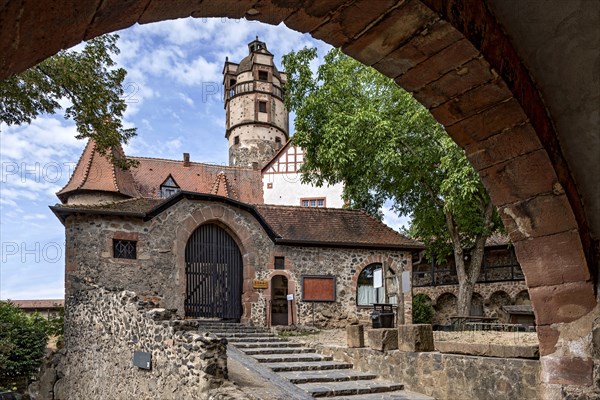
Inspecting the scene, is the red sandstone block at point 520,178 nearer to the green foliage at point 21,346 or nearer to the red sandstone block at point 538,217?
the red sandstone block at point 538,217

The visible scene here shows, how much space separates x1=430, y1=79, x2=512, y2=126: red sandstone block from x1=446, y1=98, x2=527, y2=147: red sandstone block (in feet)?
0.10

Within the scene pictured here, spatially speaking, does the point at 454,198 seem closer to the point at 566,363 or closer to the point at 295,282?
the point at 295,282

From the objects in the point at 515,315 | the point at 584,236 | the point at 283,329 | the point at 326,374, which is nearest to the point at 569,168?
the point at 584,236

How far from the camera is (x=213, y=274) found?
15.3 metres

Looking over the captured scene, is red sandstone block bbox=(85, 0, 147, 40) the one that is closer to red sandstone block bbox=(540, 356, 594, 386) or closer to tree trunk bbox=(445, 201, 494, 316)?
red sandstone block bbox=(540, 356, 594, 386)

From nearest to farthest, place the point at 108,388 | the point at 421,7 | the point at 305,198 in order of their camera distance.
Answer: the point at 421,7
the point at 108,388
the point at 305,198

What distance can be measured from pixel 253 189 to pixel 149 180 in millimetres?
5681

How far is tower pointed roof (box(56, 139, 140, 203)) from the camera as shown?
21.8 m

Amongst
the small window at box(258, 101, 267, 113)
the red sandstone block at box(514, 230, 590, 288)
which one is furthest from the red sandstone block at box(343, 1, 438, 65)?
the small window at box(258, 101, 267, 113)

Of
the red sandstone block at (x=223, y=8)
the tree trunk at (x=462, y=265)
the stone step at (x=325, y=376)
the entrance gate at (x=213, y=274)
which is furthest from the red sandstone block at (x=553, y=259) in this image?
the tree trunk at (x=462, y=265)

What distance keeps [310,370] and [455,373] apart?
10.2 ft

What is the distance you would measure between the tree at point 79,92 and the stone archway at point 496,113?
7324mm

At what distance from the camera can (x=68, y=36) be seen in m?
1.50

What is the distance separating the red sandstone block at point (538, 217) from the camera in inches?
106
